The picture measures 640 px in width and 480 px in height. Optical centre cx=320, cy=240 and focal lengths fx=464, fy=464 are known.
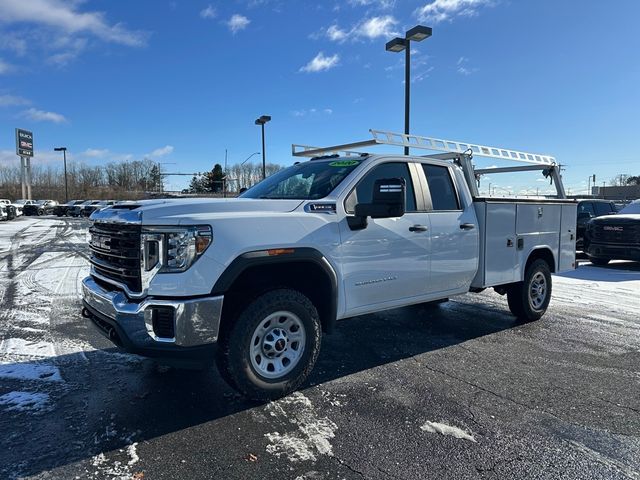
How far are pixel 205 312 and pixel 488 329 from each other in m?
4.20

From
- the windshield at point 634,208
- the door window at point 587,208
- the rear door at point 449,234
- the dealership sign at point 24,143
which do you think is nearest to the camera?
the rear door at point 449,234

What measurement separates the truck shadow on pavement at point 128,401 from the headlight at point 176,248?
1.17m

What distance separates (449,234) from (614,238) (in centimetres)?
958

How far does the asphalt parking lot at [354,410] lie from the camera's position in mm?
2906

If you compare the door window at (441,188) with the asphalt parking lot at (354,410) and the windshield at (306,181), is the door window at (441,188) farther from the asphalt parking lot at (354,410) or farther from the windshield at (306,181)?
the asphalt parking lot at (354,410)

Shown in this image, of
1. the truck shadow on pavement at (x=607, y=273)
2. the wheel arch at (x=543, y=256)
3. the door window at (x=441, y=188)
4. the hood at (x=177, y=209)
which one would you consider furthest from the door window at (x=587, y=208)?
the hood at (x=177, y=209)

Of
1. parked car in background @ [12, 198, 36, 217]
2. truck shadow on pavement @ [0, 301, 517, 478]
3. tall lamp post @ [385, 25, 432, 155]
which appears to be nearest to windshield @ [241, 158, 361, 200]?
truck shadow on pavement @ [0, 301, 517, 478]

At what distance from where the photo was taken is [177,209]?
346cm

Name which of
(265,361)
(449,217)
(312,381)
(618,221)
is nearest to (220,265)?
(265,361)

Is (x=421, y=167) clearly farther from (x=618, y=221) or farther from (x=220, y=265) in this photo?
(x=618, y=221)

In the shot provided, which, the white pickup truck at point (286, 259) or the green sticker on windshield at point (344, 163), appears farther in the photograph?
the green sticker on windshield at point (344, 163)

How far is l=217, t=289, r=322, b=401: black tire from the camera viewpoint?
3.54 metres

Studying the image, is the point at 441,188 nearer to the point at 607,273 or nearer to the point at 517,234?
the point at 517,234

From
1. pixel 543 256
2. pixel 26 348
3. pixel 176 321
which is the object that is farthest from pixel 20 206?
pixel 176 321
